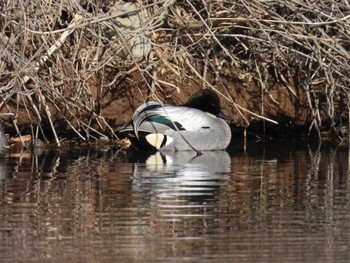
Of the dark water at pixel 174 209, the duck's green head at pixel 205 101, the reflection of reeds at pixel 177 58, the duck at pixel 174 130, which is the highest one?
the reflection of reeds at pixel 177 58

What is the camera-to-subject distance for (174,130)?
39.3ft

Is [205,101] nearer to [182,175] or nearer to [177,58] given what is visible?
[177,58]

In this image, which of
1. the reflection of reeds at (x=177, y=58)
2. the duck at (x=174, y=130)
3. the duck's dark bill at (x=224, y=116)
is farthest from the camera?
the duck's dark bill at (x=224, y=116)

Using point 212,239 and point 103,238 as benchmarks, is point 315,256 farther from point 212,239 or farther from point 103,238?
point 103,238

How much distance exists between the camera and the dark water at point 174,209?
6109 millimetres

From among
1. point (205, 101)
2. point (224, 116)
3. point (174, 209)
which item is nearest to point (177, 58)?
point (205, 101)

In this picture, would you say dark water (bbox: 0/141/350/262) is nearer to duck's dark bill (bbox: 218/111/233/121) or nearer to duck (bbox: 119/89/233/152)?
duck (bbox: 119/89/233/152)

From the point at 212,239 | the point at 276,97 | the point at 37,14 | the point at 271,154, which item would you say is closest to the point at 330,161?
the point at 271,154

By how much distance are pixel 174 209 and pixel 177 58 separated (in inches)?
202

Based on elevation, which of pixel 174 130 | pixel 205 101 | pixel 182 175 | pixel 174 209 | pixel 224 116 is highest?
pixel 205 101

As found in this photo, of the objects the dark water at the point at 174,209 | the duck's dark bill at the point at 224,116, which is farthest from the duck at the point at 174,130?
the dark water at the point at 174,209

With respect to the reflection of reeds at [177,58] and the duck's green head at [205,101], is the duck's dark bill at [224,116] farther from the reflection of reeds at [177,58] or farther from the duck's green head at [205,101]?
the reflection of reeds at [177,58]

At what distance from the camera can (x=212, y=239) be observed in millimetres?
6398

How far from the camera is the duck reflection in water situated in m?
8.22
